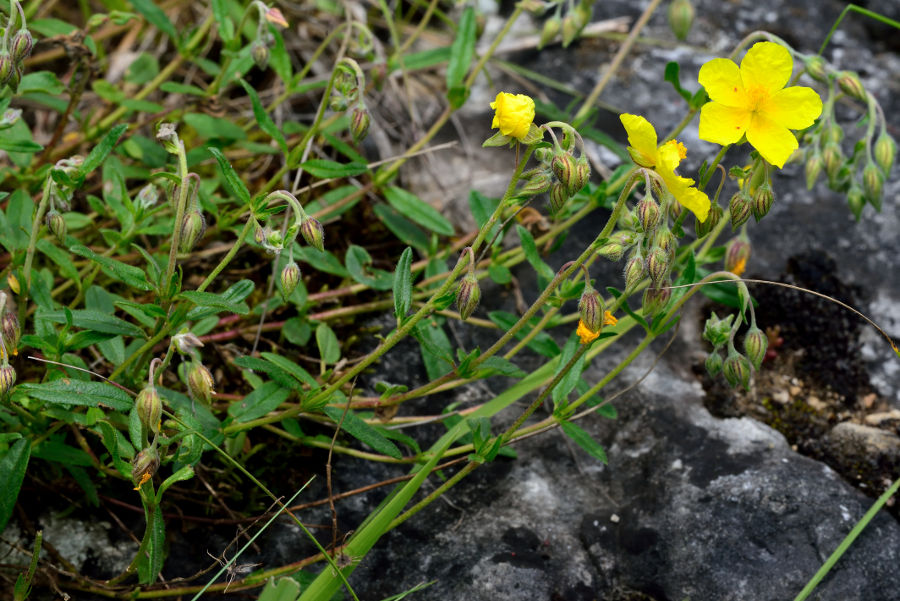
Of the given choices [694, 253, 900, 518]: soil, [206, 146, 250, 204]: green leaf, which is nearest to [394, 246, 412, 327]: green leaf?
[206, 146, 250, 204]: green leaf

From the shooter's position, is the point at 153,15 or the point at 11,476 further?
the point at 153,15

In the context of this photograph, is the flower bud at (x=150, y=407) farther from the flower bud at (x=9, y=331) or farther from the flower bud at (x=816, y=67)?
the flower bud at (x=816, y=67)

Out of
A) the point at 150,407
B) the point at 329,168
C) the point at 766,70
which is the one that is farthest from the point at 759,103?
the point at 150,407

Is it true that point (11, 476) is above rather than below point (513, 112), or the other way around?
below

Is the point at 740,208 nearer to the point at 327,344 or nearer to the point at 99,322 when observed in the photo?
the point at 327,344

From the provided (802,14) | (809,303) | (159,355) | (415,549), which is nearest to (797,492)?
(809,303)

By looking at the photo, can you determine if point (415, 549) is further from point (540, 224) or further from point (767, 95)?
point (767, 95)

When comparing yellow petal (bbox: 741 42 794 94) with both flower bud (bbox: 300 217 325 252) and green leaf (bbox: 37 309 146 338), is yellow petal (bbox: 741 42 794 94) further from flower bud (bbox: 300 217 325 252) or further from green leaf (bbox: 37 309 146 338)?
green leaf (bbox: 37 309 146 338)

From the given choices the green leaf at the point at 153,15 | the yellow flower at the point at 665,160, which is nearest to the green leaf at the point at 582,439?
the yellow flower at the point at 665,160
